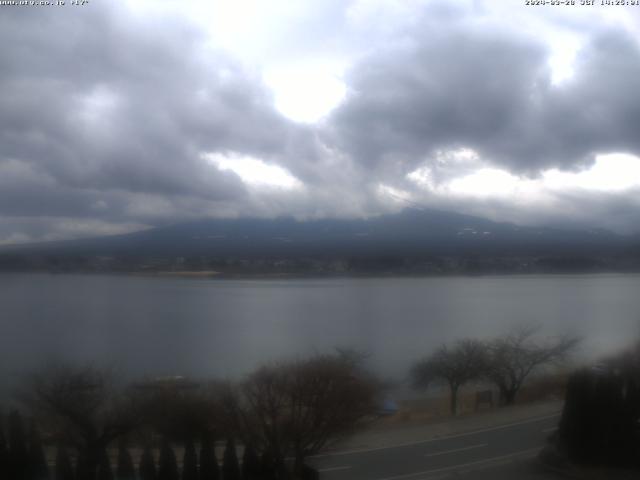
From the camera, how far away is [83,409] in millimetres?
5152

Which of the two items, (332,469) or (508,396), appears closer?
(332,469)

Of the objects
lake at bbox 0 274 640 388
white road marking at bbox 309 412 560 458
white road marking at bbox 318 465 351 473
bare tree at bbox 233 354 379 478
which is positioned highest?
lake at bbox 0 274 640 388

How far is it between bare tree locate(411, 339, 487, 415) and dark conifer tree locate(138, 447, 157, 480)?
3588 mm

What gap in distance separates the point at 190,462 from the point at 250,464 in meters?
0.54

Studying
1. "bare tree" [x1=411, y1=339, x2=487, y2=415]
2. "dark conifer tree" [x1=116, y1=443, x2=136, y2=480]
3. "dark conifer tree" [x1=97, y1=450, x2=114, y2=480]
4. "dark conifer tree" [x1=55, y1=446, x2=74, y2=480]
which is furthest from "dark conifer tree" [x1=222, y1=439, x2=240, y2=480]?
"bare tree" [x1=411, y1=339, x2=487, y2=415]

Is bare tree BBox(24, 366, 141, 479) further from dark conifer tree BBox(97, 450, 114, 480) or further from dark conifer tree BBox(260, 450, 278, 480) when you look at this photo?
dark conifer tree BBox(260, 450, 278, 480)

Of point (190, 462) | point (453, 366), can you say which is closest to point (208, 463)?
point (190, 462)

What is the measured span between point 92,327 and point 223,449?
303 centimetres

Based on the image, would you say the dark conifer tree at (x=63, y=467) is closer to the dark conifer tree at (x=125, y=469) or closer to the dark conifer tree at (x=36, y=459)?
the dark conifer tree at (x=36, y=459)

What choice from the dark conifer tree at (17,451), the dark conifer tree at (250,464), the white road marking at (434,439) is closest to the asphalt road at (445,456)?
the white road marking at (434,439)

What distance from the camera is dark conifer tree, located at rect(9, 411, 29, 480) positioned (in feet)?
15.5

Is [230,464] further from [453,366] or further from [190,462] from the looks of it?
[453,366]

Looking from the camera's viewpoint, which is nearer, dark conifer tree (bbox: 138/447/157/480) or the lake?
dark conifer tree (bbox: 138/447/157/480)

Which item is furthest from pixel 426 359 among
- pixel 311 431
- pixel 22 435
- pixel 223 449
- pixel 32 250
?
pixel 32 250
